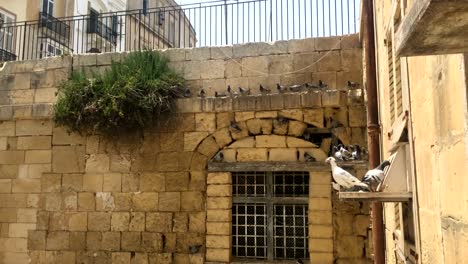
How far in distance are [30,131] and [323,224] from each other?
550 cm

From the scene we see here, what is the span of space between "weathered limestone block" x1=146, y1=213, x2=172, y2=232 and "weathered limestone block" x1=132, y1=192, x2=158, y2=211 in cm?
13

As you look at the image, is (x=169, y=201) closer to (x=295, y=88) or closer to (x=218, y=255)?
(x=218, y=255)

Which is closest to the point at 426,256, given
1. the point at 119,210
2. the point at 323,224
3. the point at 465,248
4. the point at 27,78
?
the point at 465,248

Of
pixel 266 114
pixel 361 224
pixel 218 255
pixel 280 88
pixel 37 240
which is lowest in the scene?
pixel 218 255

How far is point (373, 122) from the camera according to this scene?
5.75 m

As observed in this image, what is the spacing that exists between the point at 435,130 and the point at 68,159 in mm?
7196

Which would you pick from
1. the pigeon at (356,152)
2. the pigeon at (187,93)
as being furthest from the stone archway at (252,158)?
the pigeon at (187,93)

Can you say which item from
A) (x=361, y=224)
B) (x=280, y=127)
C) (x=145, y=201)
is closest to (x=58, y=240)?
(x=145, y=201)

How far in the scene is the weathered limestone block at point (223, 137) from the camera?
7496 millimetres

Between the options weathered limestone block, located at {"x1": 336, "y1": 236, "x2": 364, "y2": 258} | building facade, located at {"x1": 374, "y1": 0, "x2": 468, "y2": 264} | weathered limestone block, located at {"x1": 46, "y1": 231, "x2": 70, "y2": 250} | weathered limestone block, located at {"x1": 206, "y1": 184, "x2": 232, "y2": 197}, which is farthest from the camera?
weathered limestone block, located at {"x1": 46, "y1": 231, "x2": 70, "y2": 250}

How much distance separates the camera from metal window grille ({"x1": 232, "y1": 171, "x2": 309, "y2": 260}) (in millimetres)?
7148

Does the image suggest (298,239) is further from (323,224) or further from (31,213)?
(31,213)

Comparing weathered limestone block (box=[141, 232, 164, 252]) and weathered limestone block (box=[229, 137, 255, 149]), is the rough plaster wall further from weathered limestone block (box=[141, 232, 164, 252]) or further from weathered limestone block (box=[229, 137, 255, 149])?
A: weathered limestone block (box=[141, 232, 164, 252])

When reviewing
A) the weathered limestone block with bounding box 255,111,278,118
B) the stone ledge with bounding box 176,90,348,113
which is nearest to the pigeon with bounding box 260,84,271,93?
the stone ledge with bounding box 176,90,348,113
